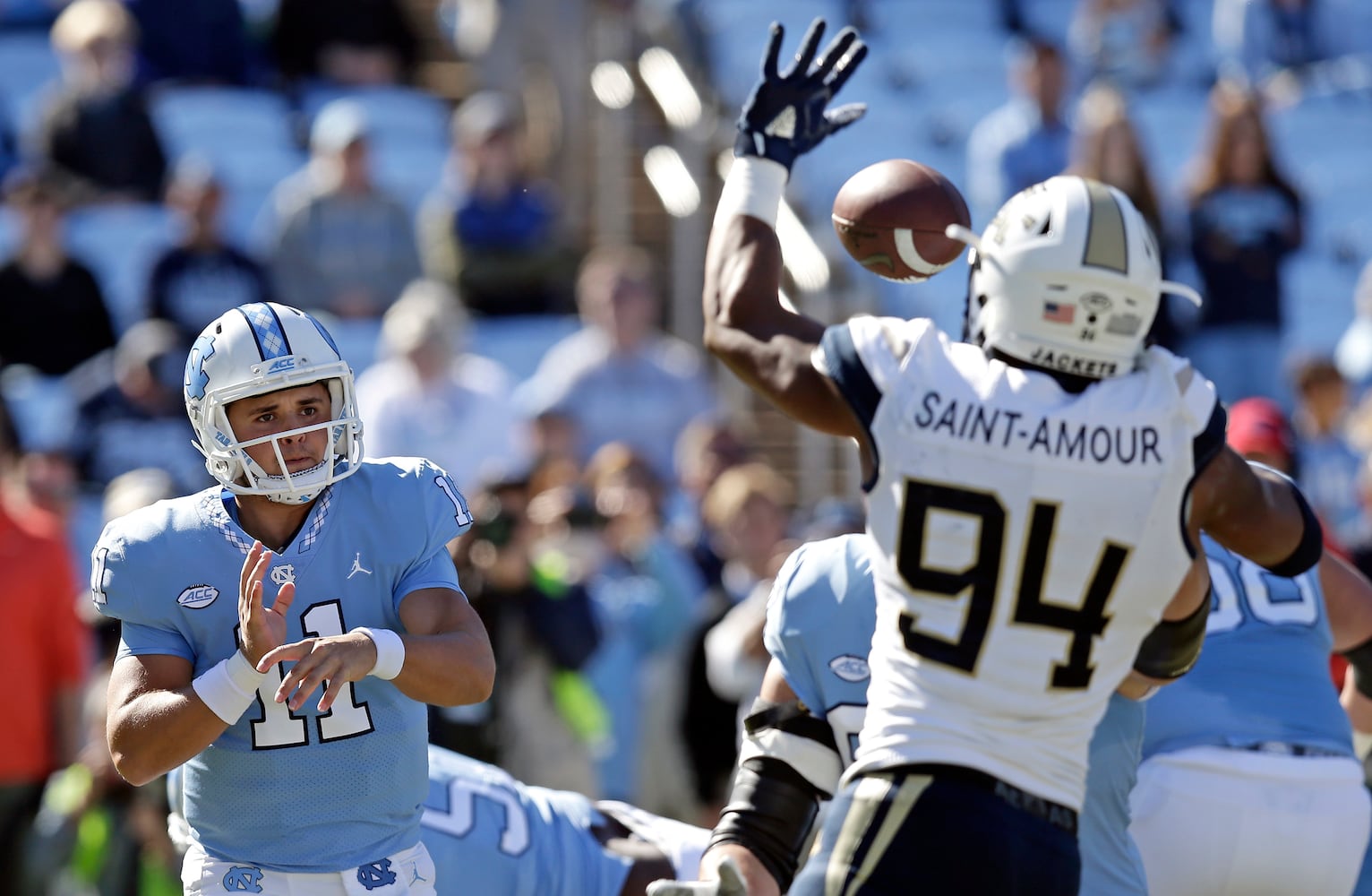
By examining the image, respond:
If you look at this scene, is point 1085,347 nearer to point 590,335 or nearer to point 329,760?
point 329,760

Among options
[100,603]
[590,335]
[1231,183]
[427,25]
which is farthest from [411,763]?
[427,25]

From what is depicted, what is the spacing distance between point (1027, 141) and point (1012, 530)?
22.2ft

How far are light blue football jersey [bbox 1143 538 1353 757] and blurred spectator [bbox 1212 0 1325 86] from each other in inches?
332

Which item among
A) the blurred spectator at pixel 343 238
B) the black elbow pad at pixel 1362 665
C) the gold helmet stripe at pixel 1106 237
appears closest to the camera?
the gold helmet stripe at pixel 1106 237

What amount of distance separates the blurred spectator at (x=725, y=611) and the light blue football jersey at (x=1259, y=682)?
271 centimetres

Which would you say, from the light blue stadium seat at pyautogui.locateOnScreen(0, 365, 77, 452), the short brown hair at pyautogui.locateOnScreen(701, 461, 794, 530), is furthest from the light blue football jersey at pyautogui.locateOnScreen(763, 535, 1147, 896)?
the light blue stadium seat at pyautogui.locateOnScreen(0, 365, 77, 452)

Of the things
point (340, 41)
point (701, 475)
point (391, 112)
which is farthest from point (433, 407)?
point (340, 41)

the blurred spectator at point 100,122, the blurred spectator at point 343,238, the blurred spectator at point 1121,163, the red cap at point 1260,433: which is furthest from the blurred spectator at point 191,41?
the red cap at point 1260,433

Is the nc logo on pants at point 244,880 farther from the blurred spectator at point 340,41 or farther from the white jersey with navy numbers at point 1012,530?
the blurred spectator at point 340,41

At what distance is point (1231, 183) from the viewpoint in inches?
378

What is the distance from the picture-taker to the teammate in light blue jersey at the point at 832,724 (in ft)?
12.3

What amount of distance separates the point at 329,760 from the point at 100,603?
467 millimetres

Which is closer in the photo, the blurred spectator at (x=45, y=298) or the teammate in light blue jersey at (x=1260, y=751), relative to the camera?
the teammate in light blue jersey at (x=1260, y=751)

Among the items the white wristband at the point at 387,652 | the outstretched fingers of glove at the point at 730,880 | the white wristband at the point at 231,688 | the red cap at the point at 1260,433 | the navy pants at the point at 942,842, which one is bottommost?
the outstretched fingers of glove at the point at 730,880
